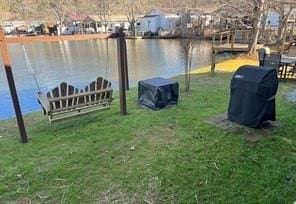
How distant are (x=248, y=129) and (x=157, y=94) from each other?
2.06 metres

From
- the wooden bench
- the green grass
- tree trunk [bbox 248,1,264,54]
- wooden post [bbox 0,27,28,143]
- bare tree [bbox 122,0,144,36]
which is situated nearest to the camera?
the green grass

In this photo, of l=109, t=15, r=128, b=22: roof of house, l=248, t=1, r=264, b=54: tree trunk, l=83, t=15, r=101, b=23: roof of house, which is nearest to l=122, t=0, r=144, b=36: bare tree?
l=109, t=15, r=128, b=22: roof of house

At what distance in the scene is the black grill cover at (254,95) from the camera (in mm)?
3891

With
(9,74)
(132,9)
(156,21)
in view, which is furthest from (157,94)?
(132,9)

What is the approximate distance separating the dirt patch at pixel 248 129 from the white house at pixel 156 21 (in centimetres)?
3403

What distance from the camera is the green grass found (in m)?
2.97

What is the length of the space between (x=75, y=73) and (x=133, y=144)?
8.52m

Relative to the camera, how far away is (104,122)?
514cm

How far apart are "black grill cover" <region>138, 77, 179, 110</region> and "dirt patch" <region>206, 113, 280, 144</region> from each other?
4.22 ft

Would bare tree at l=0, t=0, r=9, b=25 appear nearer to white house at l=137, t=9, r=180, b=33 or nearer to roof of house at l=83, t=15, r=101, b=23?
roof of house at l=83, t=15, r=101, b=23

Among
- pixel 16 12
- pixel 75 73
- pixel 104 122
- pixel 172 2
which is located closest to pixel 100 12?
pixel 172 2

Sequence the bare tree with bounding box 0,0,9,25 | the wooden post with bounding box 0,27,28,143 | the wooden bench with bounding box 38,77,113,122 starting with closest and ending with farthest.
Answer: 1. the wooden post with bounding box 0,27,28,143
2. the wooden bench with bounding box 38,77,113,122
3. the bare tree with bounding box 0,0,9,25

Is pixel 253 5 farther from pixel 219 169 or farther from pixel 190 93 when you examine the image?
pixel 219 169

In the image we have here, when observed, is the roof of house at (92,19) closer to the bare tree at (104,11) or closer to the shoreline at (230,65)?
the bare tree at (104,11)
